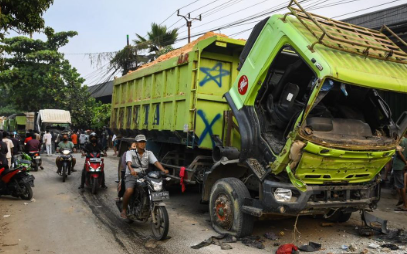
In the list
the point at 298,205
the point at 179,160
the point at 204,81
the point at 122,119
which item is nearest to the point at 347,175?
the point at 298,205

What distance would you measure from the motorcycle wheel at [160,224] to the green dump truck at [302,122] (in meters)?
0.90

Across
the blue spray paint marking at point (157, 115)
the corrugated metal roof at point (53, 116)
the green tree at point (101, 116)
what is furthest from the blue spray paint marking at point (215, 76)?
the green tree at point (101, 116)

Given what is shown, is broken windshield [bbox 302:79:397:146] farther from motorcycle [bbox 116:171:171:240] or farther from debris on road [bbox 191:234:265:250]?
motorcycle [bbox 116:171:171:240]

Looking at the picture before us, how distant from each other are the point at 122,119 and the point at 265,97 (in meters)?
6.34

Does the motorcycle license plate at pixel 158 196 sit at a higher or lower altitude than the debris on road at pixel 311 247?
higher

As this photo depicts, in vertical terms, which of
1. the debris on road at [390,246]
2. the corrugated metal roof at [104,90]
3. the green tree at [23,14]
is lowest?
the debris on road at [390,246]

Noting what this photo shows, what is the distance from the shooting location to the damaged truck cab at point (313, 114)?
4500 millimetres

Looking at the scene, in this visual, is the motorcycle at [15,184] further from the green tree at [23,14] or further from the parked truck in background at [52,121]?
the parked truck in background at [52,121]

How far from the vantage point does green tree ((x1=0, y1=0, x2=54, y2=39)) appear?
313 inches

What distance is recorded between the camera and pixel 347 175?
5055 mm

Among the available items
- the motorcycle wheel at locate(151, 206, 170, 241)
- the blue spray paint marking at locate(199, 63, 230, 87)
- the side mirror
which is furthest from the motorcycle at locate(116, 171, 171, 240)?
the side mirror

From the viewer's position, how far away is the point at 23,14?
27.2 feet

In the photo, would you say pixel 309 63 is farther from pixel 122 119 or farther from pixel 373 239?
pixel 122 119

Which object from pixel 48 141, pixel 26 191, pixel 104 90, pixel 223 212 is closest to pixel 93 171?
pixel 26 191
